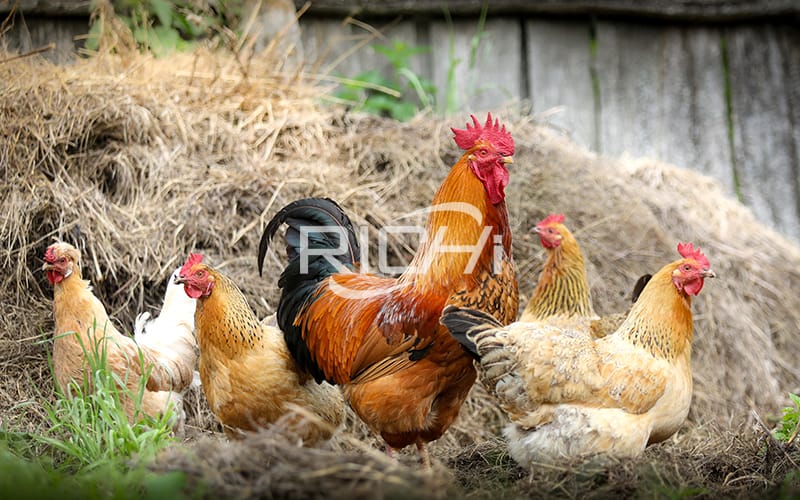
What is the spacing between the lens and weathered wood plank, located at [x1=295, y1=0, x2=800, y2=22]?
21.3ft

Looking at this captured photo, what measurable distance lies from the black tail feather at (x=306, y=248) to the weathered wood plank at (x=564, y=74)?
3367 mm

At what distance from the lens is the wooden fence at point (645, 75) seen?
22.2 ft

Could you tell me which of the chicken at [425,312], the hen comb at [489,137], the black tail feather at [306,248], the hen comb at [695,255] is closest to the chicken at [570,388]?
the chicken at [425,312]

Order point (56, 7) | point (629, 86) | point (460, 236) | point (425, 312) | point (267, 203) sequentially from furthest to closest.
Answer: point (629, 86)
point (56, 7)
point (267, 203)
point (460, 236)
point (425, 312)

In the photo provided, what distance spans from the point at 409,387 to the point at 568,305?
131 cm

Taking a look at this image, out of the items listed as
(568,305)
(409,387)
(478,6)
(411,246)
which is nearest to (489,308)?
(409,387)

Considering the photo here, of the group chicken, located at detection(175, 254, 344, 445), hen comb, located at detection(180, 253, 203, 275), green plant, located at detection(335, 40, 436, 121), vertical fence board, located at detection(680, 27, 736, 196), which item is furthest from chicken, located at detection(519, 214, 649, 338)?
vertical fence board, located at detection(680, 27, 736, 196)

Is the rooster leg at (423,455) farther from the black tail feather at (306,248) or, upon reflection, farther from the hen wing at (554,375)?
the black tail feather at (306,248)

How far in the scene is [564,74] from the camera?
6844mm

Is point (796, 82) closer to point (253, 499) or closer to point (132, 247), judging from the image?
point (132, 247)

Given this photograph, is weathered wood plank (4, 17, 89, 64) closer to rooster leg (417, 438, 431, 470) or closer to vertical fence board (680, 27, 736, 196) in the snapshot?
rooster leg (417, 438, 431, 470)

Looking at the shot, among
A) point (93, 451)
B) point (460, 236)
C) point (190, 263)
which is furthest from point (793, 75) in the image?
point (93, 451)

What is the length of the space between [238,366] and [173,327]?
735 mm

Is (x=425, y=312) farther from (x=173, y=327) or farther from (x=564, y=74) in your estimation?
(x=564, y=74)
